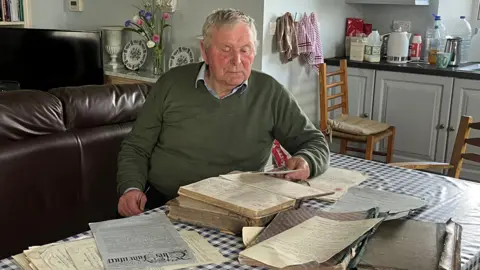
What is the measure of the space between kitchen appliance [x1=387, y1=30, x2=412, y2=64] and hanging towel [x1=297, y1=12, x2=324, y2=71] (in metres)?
0.53

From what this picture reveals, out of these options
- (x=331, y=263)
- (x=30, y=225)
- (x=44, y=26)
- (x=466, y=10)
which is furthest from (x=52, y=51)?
(x=331, y=263)

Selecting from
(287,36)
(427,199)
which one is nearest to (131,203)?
(427,199)

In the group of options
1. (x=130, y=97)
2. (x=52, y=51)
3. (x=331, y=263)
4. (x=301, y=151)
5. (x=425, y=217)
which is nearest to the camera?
(x=331, y=263)

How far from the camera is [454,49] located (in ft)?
13.0

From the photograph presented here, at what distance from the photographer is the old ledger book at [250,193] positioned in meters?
1.37

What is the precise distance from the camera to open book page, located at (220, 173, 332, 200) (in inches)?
59.2

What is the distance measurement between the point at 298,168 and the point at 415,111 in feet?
8.40

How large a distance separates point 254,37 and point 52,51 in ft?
8.72

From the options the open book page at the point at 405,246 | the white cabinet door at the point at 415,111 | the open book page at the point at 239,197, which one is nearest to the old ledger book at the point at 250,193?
the open book page at the point at 239,197

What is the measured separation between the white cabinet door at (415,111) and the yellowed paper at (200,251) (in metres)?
2.91

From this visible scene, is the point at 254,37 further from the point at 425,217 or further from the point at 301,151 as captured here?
the point at 425,217

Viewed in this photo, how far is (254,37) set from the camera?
1.85 metres

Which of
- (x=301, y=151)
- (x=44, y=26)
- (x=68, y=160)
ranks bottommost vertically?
(x=68, y=160)

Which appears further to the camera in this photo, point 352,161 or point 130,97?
point 130,97
